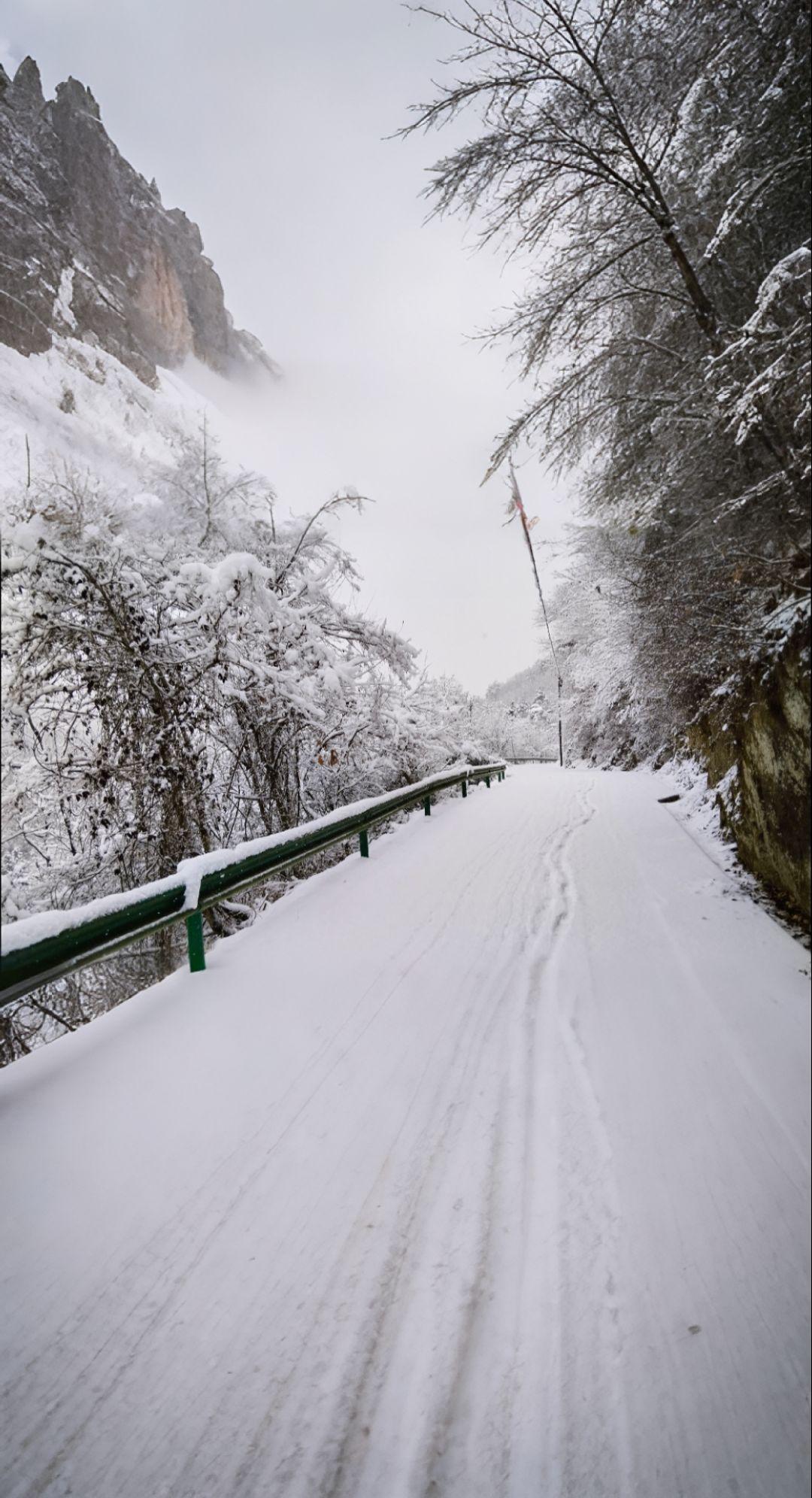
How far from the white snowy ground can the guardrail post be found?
61 cm

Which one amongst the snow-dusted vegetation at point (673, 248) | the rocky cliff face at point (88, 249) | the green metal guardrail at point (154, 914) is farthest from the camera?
the rocky cliff face at point (88, 249)

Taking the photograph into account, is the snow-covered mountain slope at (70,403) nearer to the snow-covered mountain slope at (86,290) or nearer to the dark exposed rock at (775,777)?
the snow-covered mountain slope at (86,290)

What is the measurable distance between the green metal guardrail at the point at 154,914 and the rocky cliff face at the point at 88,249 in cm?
7916

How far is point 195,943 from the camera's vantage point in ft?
10.0

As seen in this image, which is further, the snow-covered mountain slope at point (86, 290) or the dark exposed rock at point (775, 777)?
the snow-covered mountain slope at point (86, 290)

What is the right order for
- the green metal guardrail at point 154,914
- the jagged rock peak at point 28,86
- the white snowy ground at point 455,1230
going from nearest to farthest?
the white snowy ground at point 455,1230
the green metal guardrail at point 154,914
the jagged rock peak at point 28,86

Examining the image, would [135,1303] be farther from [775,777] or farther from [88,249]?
[88,249]

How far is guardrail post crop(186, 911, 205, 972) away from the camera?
3023 mm

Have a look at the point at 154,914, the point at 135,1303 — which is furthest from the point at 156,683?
the point at 135,1303

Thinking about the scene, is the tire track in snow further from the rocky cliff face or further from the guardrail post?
the rocky cliff face

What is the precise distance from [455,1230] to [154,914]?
1979 millimetres

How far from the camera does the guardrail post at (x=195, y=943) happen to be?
9.92ft

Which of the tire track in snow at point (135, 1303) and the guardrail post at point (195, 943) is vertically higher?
the guardrail post at point (195, 943)

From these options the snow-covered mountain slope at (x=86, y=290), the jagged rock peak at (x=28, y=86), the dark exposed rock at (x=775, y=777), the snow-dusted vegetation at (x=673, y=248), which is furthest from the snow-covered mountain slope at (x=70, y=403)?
the jagged rock peak at (x=28, y=86)
